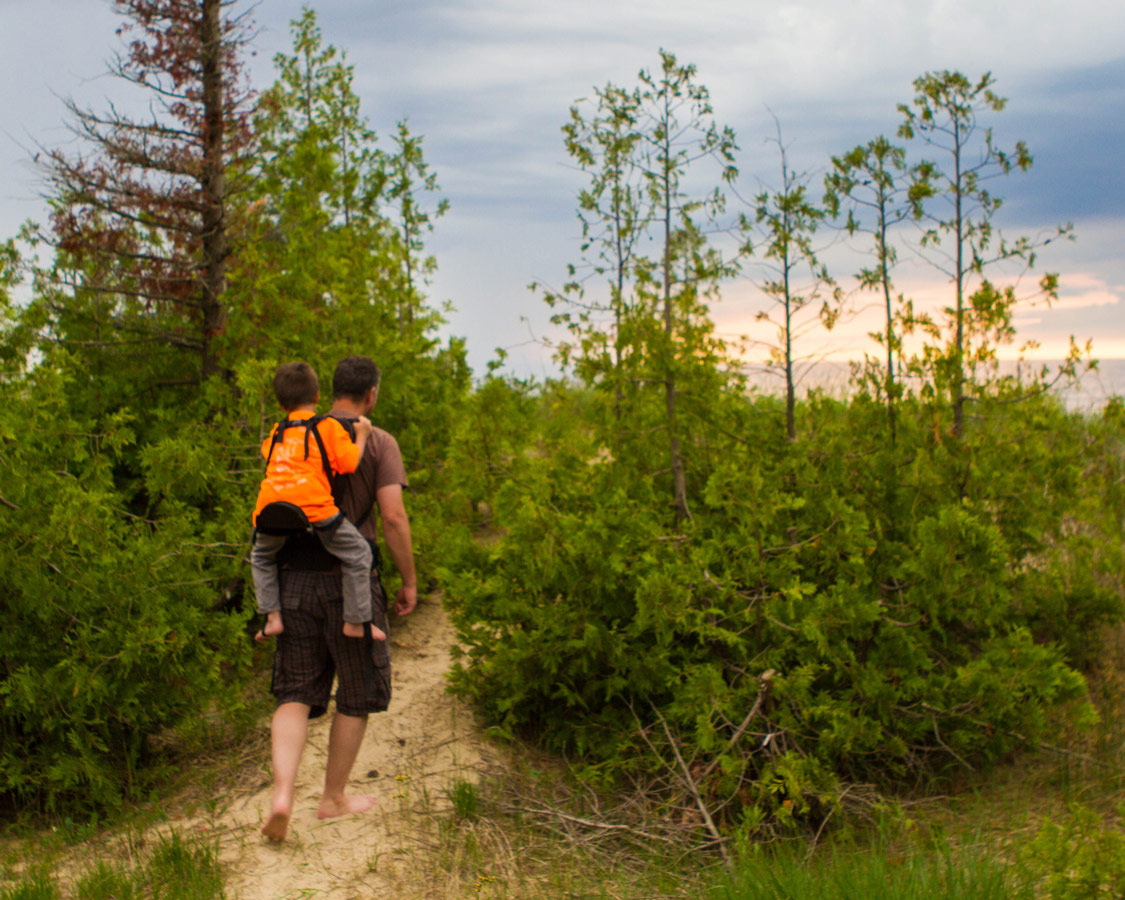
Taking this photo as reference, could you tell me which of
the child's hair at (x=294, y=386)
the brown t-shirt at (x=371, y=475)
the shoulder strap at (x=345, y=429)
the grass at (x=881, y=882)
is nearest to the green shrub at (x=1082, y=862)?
the grass at (x=881, y=882)

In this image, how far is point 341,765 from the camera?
182 inches

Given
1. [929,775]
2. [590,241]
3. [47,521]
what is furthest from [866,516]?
[47,521]

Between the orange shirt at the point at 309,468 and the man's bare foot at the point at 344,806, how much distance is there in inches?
58.3

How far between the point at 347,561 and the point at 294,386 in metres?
0.83

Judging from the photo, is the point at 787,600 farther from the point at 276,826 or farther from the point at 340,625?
the point at 276,826

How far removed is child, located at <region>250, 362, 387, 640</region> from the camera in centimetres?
421

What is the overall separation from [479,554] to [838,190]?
11.2 feet

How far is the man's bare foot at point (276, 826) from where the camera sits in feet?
14.0

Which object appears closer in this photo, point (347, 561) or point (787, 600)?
point (347, 561)

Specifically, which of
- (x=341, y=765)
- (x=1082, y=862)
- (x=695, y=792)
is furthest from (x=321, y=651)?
(x=1082, y=862)

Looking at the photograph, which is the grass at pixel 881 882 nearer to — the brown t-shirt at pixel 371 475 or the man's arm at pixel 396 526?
the man's arm at pixel 396 526

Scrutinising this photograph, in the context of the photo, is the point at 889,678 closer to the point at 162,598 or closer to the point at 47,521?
the point at 162,598

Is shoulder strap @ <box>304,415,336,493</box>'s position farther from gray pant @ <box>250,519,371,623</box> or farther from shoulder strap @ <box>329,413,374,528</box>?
gray pant @ <box>250,519,371,623</box>

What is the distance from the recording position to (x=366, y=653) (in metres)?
4.47
